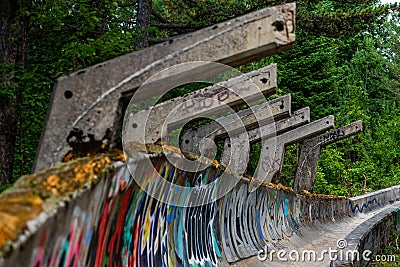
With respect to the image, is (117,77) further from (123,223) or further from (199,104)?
(199,104)

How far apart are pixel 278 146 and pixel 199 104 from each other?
24.0ft

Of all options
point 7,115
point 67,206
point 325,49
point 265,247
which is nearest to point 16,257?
point 67,206

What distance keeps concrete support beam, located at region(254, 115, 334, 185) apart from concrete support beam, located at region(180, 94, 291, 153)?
2.57 meters

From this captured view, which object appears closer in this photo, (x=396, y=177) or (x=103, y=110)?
(x=103, y=110)

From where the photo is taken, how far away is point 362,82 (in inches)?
2192

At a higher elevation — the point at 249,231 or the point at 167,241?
the point at 249,231

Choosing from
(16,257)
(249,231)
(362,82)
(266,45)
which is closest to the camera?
(16,257)

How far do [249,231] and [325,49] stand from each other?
27664 mm

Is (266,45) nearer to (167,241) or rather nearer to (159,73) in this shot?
(159,73)

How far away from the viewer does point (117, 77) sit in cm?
482

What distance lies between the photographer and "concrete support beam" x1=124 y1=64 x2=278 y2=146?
8.62 meters

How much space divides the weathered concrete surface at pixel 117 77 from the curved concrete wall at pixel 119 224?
20.6 inches

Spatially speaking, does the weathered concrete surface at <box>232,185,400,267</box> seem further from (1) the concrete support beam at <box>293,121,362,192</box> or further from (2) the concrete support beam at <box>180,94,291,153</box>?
(2) the concrete support beam at <box>180,94,291,153</box>

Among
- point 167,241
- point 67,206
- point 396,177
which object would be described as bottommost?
point 67,206
